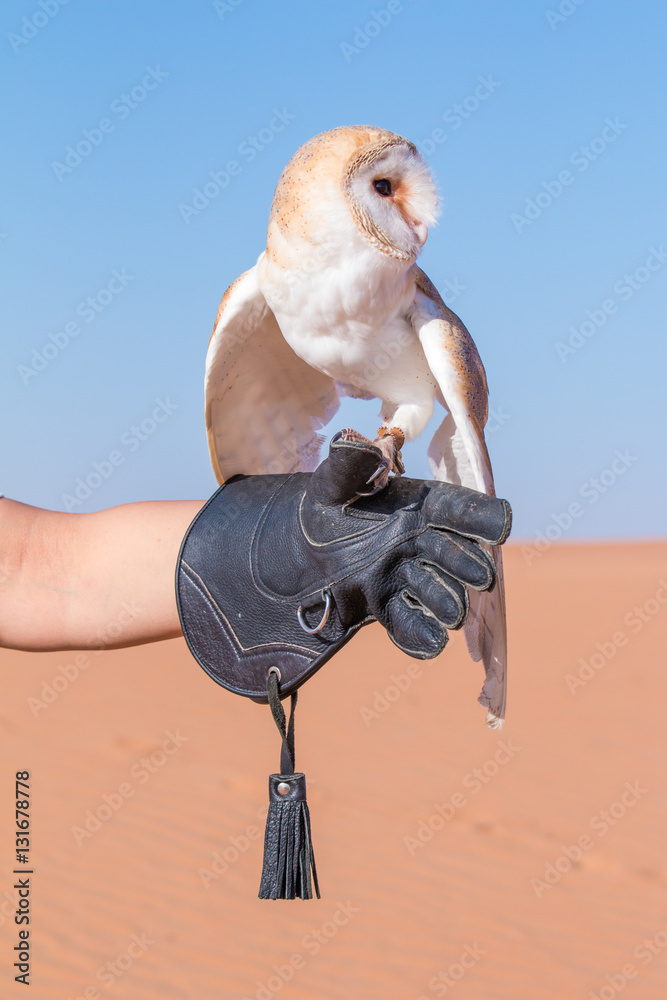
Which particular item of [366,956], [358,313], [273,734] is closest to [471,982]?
[366,956]

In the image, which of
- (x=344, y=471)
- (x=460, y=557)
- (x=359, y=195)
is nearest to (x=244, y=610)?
(x=344, y=471)

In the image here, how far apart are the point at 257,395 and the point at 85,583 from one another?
95cm

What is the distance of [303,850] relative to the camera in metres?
2.20

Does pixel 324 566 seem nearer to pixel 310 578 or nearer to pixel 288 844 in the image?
pixel 310 578

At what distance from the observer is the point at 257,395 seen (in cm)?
314

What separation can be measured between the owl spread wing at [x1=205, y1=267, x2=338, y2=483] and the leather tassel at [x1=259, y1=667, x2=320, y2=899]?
1194mm

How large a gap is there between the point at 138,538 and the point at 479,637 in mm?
1155

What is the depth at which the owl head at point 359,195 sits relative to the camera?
2.47 m

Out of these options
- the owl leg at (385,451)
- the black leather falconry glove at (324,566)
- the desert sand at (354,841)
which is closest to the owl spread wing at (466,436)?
the owl leg at (385,451)

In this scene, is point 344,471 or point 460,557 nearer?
point 460,557

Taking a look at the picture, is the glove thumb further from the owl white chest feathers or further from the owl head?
the owl head

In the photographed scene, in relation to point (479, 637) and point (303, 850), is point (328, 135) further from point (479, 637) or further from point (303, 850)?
point (303, 850)

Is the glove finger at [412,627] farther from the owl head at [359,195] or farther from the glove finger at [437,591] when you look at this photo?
the owl head at [359,195]

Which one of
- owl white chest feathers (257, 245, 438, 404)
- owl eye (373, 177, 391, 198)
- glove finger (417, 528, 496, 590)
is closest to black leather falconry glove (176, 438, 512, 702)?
glove finger (417, 528, 496, 590)
